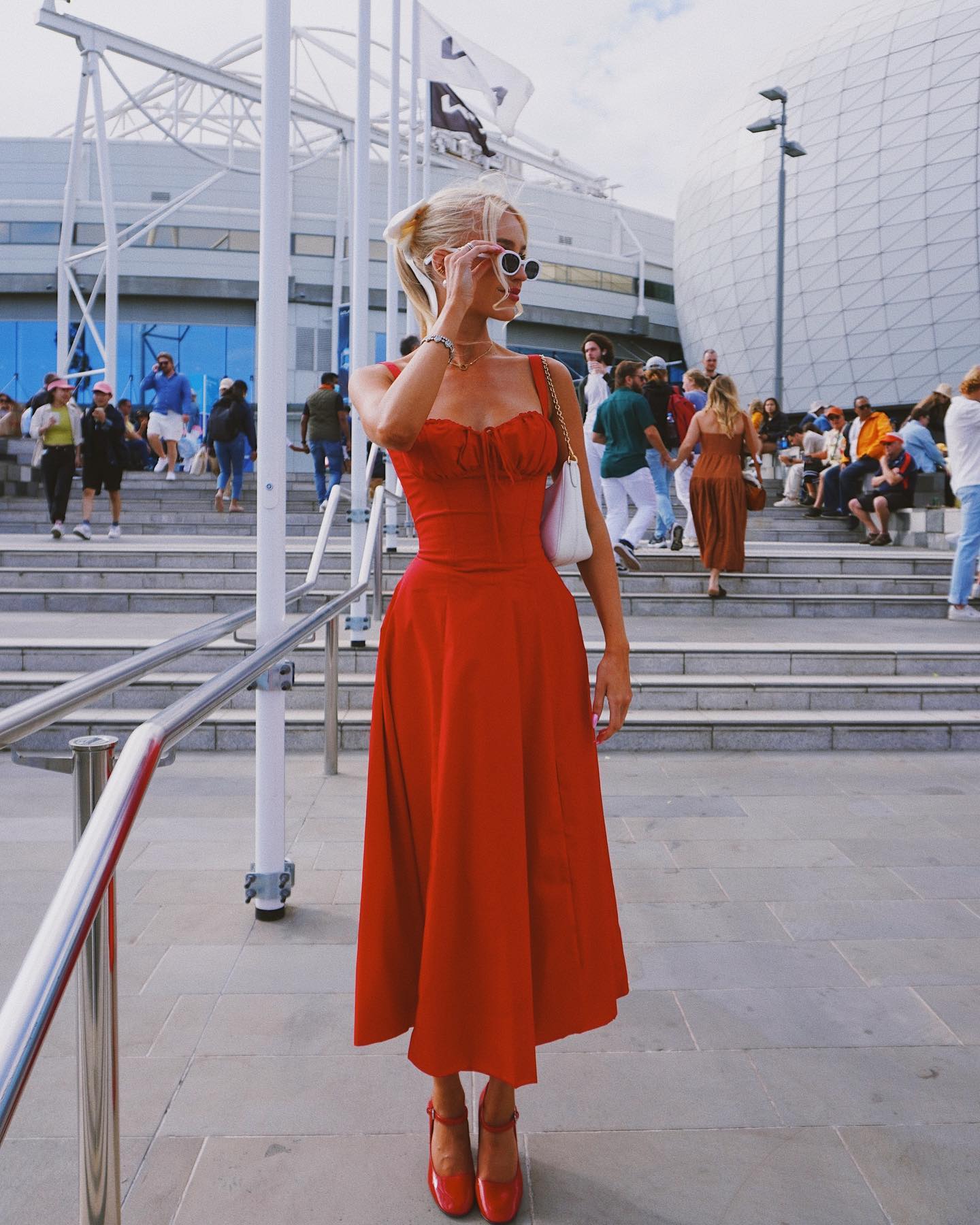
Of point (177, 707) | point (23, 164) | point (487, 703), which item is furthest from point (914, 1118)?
point (23, 164)

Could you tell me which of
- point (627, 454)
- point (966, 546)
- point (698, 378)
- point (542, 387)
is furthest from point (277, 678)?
point (698, 378)

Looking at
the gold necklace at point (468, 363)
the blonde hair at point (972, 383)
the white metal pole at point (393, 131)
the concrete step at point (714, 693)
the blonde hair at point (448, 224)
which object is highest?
the white metal pole at point (393, 131)

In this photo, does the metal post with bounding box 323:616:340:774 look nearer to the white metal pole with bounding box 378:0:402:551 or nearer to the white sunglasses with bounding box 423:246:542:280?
the white sunglasses with bounding box 423:246:542:280

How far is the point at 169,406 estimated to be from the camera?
51.4 ft

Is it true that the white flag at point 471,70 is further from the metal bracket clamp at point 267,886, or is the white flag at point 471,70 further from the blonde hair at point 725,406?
the metal bracket clamp at point 267,886

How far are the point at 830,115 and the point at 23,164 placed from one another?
28609 mm

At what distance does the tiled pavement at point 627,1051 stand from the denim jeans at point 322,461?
29.9ft

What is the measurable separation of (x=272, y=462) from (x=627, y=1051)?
80.5 inches

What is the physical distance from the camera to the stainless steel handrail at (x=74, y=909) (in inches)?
36.7

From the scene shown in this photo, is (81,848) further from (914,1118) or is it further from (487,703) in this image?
(914,1118)

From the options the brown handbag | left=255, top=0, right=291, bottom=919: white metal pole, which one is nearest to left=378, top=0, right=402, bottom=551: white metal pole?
the brown handbag

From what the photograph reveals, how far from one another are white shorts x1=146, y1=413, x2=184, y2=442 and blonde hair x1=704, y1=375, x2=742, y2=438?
1011cm

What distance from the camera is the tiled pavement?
2016 millimetres

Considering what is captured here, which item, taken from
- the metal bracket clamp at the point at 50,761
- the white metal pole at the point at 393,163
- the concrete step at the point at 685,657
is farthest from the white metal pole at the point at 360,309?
the metal bracket clamp at the point at 50,761
